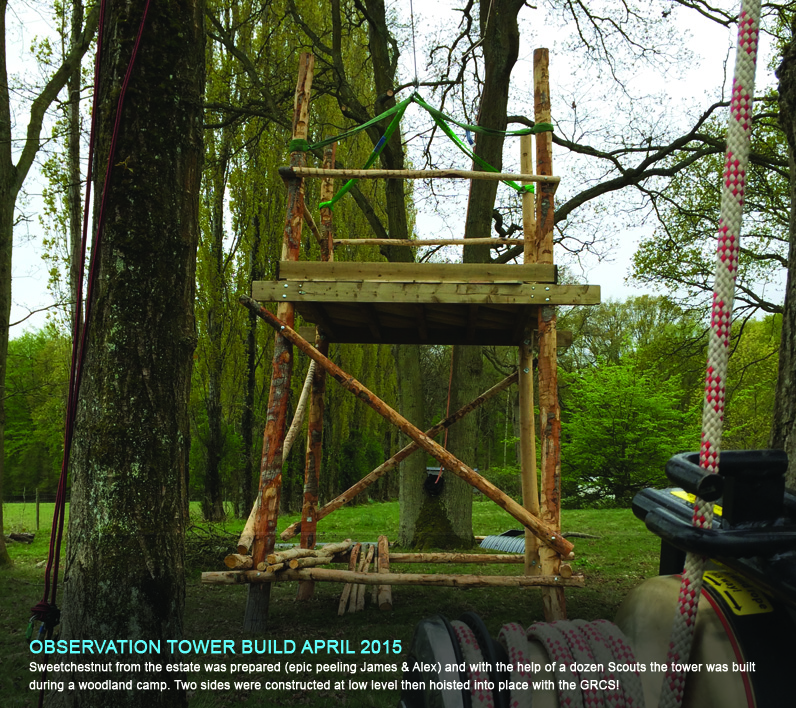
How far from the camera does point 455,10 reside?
12.2 m

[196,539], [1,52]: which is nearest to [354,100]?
[1,52]

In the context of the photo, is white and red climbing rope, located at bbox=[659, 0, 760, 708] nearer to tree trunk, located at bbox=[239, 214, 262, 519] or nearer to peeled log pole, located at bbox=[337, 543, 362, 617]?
peeled log pole, located at bbox=[337, 543, 362, 617]

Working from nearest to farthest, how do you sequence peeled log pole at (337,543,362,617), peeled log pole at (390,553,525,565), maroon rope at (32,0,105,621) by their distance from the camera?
maroon rope at (32,0,105,621), peeled log pole at (337,543,362,617), peeled log pole at (390,553,525,565)

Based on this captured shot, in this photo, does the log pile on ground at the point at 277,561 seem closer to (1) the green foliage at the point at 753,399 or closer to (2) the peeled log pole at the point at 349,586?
(2) the peeled log pole at the point at 349,586

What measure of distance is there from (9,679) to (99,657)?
6.28ft

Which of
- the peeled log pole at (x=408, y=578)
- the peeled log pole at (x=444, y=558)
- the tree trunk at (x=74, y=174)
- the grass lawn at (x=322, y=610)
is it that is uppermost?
the tree trunk at (x=74, y=174)

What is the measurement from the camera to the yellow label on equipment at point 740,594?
1.41 m

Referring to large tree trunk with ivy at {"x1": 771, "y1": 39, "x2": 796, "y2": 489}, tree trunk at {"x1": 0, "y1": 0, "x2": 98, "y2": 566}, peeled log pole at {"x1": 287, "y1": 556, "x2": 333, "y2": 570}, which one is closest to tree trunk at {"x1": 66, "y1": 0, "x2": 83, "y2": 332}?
tree trunk at {"x1": 0, "y1": 0, "x2": 98, "y2": 566}

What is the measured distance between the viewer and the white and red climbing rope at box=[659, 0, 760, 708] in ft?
4.31

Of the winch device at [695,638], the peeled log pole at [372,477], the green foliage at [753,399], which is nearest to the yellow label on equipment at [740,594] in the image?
the winch device at [695,638]

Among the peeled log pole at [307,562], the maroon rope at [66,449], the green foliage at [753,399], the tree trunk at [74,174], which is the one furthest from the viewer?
the green foliage at [753,399]

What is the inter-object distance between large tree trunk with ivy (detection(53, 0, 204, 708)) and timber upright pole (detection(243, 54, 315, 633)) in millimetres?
1817

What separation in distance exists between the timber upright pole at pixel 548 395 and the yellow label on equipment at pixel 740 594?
326 cm

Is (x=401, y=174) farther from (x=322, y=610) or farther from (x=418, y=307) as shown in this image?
(x=322, y=610)
